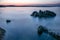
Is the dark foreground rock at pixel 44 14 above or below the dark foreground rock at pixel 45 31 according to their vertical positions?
above

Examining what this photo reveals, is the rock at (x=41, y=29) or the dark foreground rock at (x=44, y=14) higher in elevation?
the dark foreground rock at (x=44, y=14)

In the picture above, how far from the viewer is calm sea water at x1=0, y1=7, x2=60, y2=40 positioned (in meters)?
1.36

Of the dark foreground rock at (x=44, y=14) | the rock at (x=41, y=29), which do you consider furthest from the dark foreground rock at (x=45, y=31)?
the dark foreground rock at (x=44, y=14)

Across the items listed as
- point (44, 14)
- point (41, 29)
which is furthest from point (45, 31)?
point (44, 14)

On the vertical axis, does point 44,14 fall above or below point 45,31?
above

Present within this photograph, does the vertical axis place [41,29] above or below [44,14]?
below

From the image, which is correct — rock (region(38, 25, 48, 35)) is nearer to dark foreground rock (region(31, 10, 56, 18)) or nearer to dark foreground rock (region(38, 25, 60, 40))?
dark foreground rock (region(38, 25, 60, 40))

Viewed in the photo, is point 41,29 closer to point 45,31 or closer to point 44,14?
point 45,31

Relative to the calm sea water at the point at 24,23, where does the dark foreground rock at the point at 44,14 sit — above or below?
above

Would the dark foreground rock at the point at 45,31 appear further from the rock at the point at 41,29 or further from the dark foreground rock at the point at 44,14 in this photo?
the dark foreground rock at the point at 44,14

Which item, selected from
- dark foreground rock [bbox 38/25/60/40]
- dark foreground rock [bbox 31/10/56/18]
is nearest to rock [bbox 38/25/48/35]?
dark foreground rock [bbox 38/25/60/40]

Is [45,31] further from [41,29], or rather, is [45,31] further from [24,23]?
[24,23]

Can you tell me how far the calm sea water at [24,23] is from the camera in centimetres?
136

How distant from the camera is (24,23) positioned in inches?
55.6
